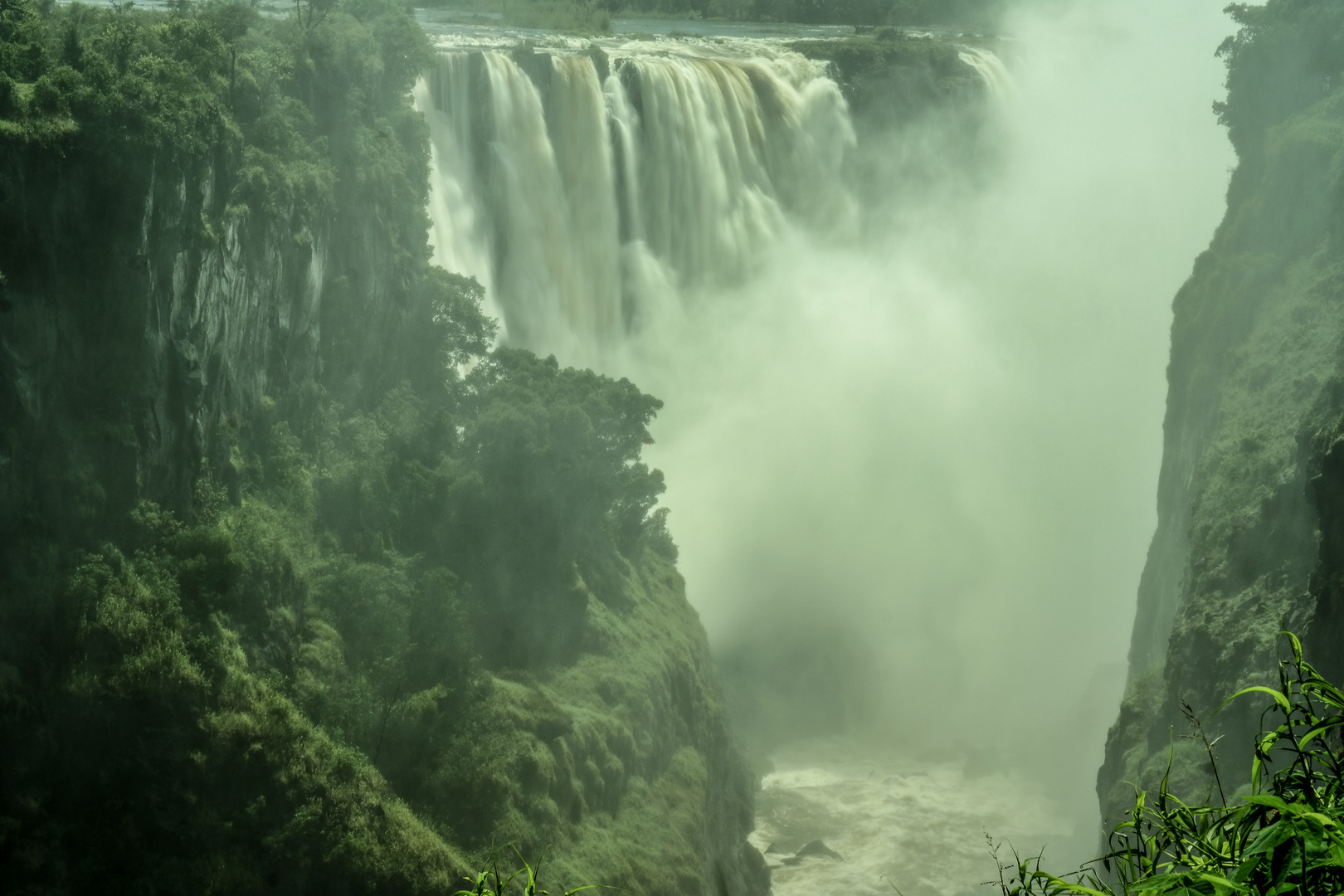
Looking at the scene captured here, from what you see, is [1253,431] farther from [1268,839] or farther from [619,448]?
[1268,839]

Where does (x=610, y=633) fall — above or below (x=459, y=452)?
below

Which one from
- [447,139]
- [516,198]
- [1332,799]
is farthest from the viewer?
[516,198]

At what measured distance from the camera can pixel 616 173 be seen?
155ft

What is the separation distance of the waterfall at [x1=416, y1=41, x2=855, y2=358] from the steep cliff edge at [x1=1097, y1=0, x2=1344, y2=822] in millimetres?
18248

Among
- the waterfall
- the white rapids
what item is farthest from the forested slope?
the waterfall

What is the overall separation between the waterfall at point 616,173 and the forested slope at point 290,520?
244 inches

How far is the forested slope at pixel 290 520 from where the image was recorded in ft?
66.6

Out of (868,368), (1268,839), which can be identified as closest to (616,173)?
(868,368)

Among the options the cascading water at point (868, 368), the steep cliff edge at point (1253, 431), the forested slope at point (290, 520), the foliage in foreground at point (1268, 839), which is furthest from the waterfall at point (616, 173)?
the foliage in foreground at point (1268, 839)

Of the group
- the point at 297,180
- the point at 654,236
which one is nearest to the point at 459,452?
the point at 297,180

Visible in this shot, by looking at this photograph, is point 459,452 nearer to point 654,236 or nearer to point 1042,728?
point 654,236

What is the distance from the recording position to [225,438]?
2431 centimetres

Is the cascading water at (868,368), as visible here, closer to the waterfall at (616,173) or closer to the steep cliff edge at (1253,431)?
the waterfall at (616,173)

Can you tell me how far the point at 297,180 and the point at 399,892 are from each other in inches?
Answer: 587
